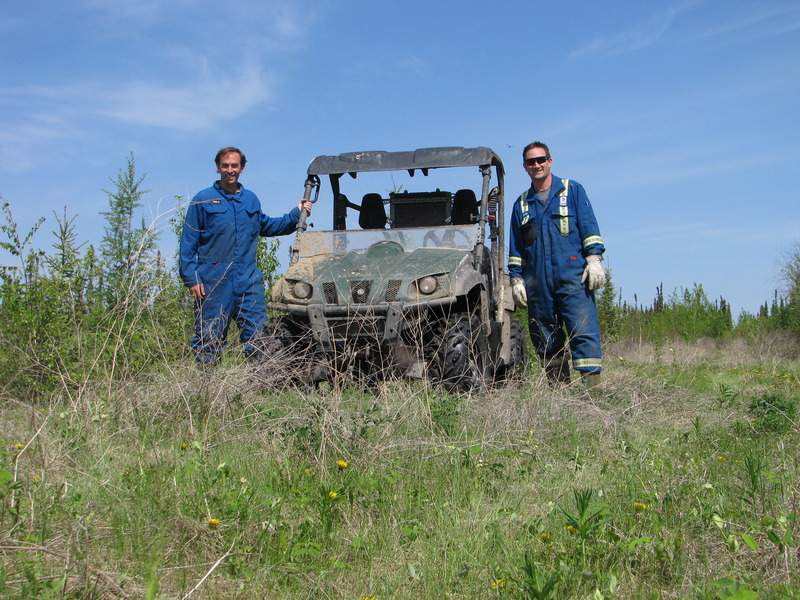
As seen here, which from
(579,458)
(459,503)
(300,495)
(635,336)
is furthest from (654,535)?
(635,336)

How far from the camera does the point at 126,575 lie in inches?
84.1

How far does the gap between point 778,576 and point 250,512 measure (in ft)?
5.54

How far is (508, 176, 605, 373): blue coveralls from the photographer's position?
5891 millimetres

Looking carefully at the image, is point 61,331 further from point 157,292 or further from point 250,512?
point 250,512

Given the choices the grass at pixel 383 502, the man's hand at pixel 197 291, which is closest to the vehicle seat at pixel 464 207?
the man's hand at pixel 197 291

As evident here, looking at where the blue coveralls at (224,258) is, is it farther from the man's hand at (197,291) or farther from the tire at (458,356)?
the tire at (458,356)

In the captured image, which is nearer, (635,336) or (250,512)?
(250,512)

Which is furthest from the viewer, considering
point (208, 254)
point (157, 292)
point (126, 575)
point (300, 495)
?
point (208, 254)

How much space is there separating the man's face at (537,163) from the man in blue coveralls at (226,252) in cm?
234

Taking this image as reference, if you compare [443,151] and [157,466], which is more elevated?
[443,151]

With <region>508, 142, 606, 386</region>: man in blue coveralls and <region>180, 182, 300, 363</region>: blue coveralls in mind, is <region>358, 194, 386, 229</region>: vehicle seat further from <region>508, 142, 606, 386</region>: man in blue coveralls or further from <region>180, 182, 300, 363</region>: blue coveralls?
<region>508, 142, 606, 386</region>: man in blue coveralls

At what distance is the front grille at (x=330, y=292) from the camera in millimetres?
5609

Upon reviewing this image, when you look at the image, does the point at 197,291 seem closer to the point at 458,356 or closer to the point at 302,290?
the point at 302,290

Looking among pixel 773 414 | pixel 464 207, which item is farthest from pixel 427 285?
pixel 773 414
